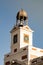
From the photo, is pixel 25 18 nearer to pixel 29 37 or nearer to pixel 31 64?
pixel 29 37

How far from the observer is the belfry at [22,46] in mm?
84562

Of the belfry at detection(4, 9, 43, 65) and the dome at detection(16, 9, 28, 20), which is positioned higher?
the dome at detection(16, 9, 28, 20)

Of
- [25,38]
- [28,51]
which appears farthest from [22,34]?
[28,51]

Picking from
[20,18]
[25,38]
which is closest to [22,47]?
[25,38]

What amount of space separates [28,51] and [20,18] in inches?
457

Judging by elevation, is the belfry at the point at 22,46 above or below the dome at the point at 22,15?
below

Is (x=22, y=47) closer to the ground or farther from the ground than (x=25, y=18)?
closer to the ground

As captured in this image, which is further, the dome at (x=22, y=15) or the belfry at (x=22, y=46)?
the dome at (x=22, y=15)

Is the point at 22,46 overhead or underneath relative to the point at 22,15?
underneath

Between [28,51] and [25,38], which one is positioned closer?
[28,51]

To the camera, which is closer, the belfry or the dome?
the belfry

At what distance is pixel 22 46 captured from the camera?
292 ft

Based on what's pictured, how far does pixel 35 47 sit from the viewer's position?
283ft

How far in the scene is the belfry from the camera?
84562mm
